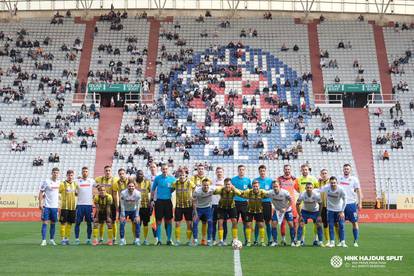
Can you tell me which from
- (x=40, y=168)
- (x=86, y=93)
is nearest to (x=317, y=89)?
(x=86, y=93)

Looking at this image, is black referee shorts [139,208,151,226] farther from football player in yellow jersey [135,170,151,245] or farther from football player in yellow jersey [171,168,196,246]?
football player in yellow jersey [171,168,196,246]

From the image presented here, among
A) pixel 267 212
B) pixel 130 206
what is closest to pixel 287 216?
pixel 267 212

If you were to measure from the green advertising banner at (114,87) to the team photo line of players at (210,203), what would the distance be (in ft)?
134

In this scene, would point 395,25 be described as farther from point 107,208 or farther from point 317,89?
point 107,208

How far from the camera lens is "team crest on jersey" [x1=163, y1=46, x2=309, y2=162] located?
58.6 metres

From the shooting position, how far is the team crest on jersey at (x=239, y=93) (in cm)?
5856

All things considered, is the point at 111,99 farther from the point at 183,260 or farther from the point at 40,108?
the point at 183,260

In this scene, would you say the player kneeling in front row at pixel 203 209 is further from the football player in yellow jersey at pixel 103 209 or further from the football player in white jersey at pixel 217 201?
the football player in yellow jersey at pixel 103 209

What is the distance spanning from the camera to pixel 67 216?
23.6 metres

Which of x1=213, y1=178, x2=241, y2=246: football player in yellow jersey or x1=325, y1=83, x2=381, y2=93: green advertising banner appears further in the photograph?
x1=325, y1=83, x2=381, y2=93: green advertising banner

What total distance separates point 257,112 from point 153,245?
130 feet
